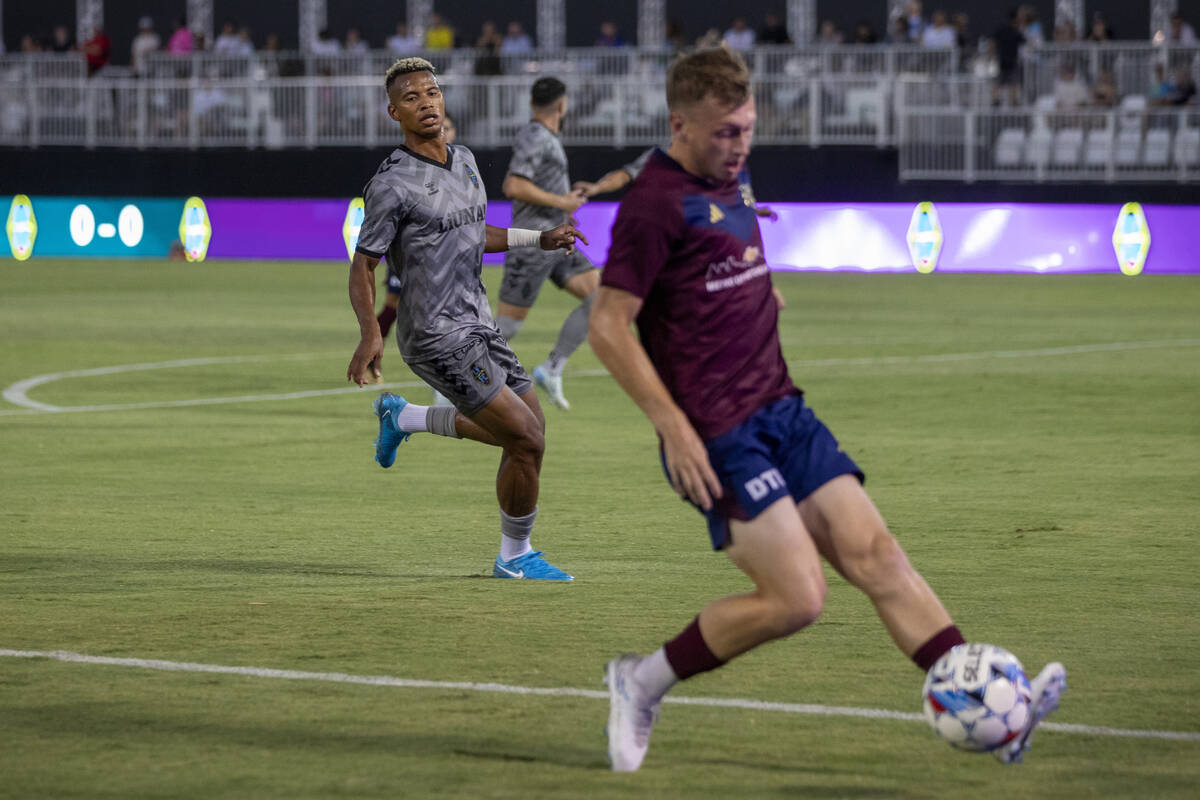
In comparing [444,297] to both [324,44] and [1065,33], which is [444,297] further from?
[324,44]

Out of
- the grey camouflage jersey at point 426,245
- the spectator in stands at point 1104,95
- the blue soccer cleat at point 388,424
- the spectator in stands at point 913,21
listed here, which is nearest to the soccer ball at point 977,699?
the grey camouflage jersey at point 426,245

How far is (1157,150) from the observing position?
98.2 ft

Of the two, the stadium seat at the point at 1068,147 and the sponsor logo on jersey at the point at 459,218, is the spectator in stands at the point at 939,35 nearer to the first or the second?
the stadium seat at the point at 1068,147

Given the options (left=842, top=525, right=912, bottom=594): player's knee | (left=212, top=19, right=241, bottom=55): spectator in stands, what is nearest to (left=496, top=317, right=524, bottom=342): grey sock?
(left=842, top=525, right=912, bottom=594): player's knee

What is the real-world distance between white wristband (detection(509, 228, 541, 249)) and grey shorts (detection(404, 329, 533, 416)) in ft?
1.34

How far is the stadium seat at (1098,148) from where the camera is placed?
30.2 metres

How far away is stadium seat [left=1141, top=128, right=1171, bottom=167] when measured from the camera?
29828 mm

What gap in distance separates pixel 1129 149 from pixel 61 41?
2246 centimetres

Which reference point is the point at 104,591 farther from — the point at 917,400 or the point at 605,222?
the point at 605,222

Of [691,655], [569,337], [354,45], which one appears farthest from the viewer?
[354,45]

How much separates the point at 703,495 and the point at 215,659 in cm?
242

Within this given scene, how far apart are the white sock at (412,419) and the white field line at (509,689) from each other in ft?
7.49

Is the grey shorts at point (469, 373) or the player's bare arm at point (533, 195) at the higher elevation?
the player's bare arm at point (533, 195)


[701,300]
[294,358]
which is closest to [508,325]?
[294,358]
